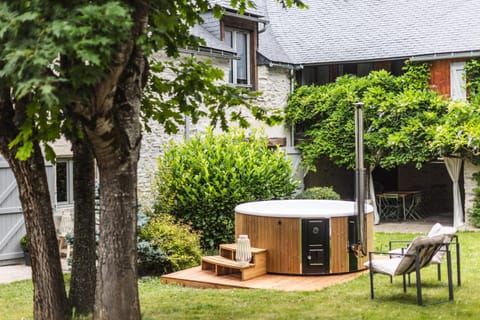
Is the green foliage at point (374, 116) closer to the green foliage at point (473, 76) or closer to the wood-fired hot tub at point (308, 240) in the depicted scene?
the green foliage at point (473, 76)

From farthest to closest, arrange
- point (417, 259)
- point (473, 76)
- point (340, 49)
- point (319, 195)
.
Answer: point (340, 49) → point (473, 76) → point (319, 195) → point (417, 259)

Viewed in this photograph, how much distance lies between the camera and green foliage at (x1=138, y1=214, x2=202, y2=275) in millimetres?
12102

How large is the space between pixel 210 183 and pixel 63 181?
2913mm

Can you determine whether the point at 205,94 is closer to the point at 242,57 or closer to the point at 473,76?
the point at 242,57

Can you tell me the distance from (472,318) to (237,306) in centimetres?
277

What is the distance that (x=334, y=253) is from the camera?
11281mm

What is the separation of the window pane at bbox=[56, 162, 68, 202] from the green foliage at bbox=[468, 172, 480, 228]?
32.6 ft

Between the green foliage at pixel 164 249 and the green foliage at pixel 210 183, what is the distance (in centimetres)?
145

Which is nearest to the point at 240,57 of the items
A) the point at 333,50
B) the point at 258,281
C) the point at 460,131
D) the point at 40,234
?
the point at 333,50

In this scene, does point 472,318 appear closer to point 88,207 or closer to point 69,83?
point 88,207

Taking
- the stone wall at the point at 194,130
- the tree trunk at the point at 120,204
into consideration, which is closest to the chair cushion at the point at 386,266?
the tree trunk at the point at 120,204

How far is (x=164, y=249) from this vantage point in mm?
12289

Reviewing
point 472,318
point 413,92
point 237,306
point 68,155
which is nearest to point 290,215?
point 237,306

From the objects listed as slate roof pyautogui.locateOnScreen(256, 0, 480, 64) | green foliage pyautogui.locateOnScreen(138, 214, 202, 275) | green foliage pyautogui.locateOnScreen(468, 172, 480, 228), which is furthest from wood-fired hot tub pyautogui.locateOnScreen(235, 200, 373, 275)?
slate roof pyautogui.locateOnScreen(256, 0, 480, 64)
